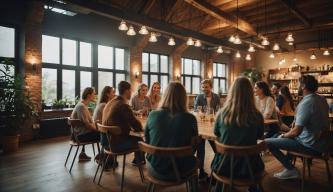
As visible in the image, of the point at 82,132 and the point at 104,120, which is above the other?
the point at 104,120

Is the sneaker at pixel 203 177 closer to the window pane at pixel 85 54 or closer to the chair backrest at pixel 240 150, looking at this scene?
the chair backrest at pixel 240 150

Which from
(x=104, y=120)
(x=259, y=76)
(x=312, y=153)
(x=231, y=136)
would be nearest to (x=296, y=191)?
(x=312, y=153)

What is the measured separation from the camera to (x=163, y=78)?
10.7m

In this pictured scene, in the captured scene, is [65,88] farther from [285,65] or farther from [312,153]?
[285,65]

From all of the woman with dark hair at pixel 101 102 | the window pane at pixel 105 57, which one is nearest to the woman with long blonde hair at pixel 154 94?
the woman with dark hair at pixel 101 102

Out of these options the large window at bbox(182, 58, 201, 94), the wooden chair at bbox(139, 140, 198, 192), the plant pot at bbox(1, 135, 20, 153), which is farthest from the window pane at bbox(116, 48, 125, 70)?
the wooden chair at bbox(139, 140, 198, 192)

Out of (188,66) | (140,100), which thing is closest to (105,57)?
(140,100)

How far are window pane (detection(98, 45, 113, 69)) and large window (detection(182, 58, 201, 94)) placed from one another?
4.05m

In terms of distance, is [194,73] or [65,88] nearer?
[65,88]

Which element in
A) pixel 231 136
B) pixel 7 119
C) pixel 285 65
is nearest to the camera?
pixel 231 136

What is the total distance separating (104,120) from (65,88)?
15.8ft

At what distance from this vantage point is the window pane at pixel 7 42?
6.16 meters

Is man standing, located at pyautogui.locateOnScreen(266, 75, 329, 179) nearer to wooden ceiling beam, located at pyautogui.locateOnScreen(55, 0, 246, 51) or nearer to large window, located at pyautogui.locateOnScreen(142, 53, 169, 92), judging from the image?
wooden ceiling beam, located at pyautogui.locateOnScreen(55, 0, 246, 51)

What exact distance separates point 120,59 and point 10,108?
4551mm
